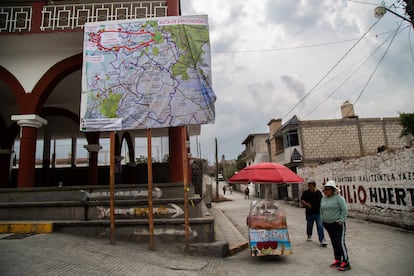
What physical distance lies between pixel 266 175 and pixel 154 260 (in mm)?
2664

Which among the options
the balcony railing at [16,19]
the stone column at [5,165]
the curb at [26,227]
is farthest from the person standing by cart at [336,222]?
the stone column at [5,165]

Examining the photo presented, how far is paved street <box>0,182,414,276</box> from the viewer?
4.14 metres

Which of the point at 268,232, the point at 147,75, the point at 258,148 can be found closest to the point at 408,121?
the point at 268,232

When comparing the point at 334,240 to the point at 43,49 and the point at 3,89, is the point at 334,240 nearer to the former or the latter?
the point at 43,49

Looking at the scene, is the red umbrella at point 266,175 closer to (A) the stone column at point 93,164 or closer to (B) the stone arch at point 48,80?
(B) the stone arch at point 48,80

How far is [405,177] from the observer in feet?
27.6

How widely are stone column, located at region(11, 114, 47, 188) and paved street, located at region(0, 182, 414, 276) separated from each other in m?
2.35

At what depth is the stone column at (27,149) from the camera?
23.6 feet

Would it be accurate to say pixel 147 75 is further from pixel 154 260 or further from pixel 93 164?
pixel 93 164

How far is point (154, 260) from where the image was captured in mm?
4988

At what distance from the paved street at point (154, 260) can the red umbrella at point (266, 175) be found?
1.59 metres

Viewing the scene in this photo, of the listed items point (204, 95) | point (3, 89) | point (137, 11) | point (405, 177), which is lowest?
point (405, 177)

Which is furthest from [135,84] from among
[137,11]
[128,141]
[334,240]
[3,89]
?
[128,141]

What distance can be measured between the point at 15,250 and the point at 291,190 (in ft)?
71.1
